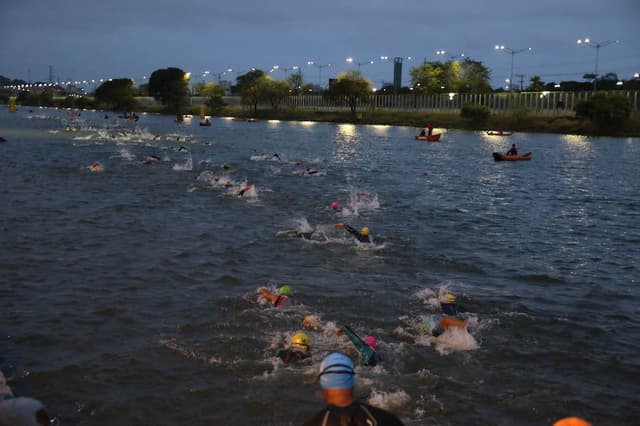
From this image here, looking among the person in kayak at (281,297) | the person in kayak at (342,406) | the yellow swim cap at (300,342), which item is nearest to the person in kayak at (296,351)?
the yellow swim cap at (300,342)

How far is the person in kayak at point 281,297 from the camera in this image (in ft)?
40.3

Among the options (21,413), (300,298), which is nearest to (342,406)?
(21,413)

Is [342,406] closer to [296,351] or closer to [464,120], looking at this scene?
[296,351]

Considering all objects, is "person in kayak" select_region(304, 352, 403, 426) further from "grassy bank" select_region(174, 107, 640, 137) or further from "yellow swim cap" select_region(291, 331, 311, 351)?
"grassy bank" select_region(174, 107, 640, 137)

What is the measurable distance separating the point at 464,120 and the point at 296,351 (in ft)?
344

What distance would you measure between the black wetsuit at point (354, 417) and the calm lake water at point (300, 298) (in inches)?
152

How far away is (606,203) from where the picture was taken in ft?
97.1

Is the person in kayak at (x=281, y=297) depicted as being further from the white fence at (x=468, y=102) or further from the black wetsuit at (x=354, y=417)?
the white fence at (x=468, y=102)

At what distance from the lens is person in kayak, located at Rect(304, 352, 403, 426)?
451 cm

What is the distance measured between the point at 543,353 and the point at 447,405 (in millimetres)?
2924

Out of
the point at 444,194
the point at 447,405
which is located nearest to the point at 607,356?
the point at 447,405

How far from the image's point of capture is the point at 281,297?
12.3m

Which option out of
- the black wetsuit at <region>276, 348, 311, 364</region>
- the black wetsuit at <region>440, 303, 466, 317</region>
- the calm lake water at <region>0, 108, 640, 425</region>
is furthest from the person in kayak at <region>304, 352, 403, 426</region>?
the black wetsuit at <region>440, 303, 466, 317</region>

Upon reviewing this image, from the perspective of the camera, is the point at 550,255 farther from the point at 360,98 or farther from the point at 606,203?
the point at 360,98
